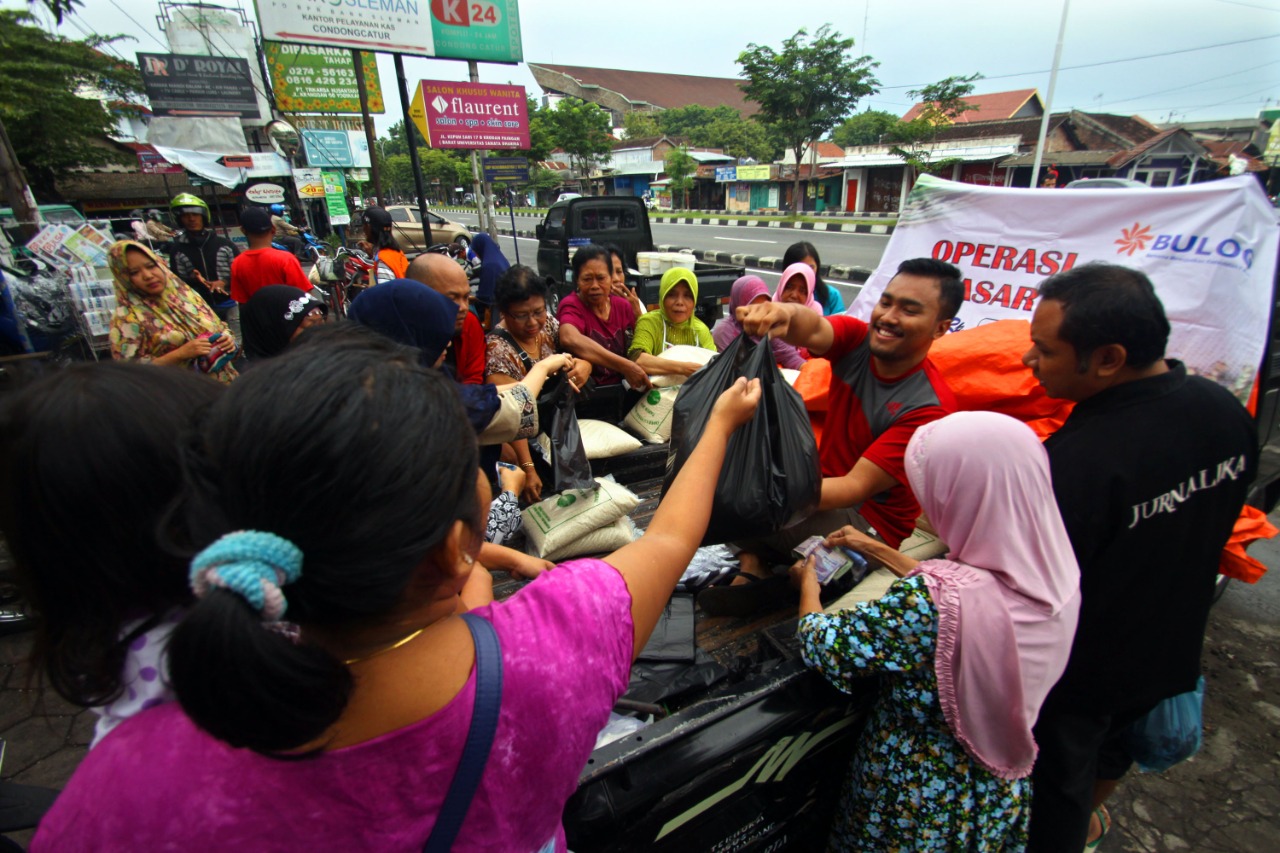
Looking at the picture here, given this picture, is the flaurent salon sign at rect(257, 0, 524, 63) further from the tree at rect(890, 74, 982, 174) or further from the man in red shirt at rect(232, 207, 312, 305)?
the tree at rect(890, 74, 982, 174)

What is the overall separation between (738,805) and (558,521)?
1.05 m

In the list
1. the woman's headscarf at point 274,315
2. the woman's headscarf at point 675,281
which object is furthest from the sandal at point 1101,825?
the woman's headscarf at point 274,315

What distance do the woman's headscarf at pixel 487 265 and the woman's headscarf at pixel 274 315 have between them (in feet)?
8.26

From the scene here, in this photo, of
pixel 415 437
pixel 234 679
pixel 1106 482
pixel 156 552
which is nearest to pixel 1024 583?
pixel 1106 482

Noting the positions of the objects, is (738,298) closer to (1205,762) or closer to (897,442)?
(897,442)

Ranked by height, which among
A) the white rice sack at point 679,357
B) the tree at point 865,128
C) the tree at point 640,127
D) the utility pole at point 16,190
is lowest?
the white rice sack at point 679,357

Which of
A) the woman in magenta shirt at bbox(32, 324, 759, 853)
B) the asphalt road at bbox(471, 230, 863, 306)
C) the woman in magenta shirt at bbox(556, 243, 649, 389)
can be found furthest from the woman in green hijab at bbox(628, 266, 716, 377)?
the asphalt road at bbox(471, 230, 863, 306)

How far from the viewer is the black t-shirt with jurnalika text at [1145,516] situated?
1276 mm

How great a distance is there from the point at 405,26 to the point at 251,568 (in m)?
8.57

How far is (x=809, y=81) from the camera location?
1005 inches

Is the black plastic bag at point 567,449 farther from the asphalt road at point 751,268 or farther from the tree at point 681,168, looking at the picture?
the tree at point 681,168

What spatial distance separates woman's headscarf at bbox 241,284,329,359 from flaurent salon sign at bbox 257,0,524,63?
5.97m

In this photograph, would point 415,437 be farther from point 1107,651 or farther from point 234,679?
point 1107,651

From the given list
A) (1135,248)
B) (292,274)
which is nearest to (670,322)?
(1135,248)
